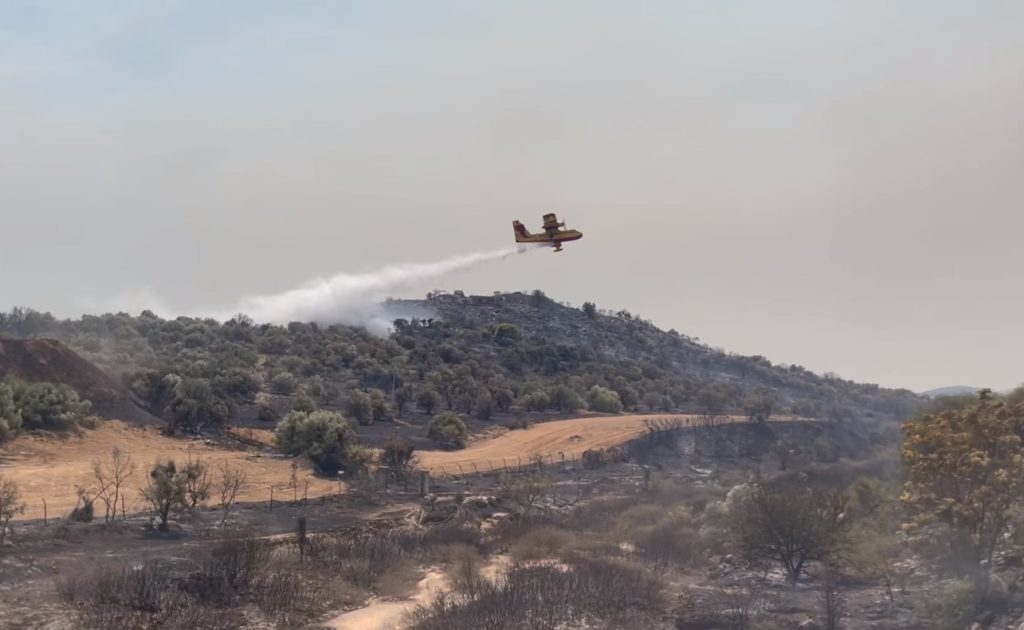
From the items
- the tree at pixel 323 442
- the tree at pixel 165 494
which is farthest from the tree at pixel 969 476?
the tree at pixel 323 442

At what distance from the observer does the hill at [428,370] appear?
7288cm

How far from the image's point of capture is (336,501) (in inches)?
1752

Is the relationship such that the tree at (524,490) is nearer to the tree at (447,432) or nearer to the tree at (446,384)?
the tree at (447,432)

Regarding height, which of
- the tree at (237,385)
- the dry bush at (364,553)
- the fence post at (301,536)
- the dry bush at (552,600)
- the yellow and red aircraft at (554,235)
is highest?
the yellow and red aircraft at (554,235)

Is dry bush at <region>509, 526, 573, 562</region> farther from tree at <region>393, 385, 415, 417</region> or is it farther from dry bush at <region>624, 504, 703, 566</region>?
tree at <region>393, 385, 415, 417</region>

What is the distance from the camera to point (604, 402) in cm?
9800

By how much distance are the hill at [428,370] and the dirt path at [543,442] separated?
287 inches

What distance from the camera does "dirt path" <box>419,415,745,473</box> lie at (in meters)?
63.1

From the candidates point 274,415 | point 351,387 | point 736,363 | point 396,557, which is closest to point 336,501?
point 396,557

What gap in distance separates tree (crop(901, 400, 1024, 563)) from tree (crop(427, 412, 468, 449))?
4363 cm

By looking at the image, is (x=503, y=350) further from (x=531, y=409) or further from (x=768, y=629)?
(x=768, y=629)

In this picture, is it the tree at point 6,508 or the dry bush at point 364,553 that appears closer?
the tree at point 6,508

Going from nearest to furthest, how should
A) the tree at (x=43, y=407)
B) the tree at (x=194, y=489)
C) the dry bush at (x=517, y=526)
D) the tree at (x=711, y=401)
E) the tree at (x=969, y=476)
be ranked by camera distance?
the tree at (x=969, y=476)
the tree at (x=194, y=489)
the dry bush at (x=517, y=526)
the tree at (x=43, y=407)
the tree at (x=711, y=401)

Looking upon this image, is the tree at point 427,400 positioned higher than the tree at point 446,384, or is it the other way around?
the tree at point 446,384
